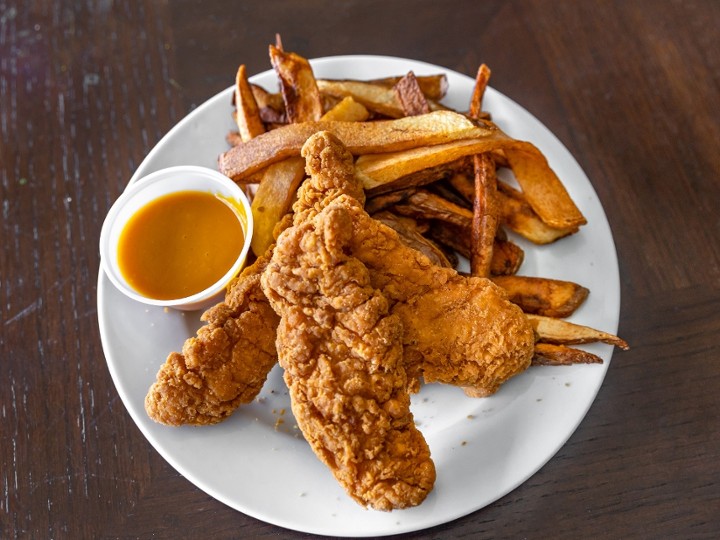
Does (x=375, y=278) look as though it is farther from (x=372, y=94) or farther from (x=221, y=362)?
(x=372, y=94)

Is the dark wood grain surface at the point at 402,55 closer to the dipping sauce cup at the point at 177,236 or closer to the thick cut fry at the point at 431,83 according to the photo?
the dipping sauce cup at the point at 177,236

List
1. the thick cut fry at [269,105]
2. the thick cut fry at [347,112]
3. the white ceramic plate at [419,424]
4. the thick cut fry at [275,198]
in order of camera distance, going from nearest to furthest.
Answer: the white ceramic plate at [419,424] → the thick cut fry at [275,198] → the thick cut fry at [347,112] → the thick cut fry at [269,105]

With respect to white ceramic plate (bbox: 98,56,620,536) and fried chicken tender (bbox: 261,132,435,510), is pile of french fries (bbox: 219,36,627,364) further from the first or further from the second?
fried chicken tender (bbox: 261,132,435,510)

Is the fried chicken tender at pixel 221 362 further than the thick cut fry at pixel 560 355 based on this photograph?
No

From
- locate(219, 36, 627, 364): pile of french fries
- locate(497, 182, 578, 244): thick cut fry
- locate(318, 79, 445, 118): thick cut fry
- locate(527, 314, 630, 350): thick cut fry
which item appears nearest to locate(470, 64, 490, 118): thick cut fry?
locate(219, 36, 627, 364): pile of french fries

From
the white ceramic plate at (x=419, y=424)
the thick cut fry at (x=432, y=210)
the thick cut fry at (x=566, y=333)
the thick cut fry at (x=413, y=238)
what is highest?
the thick cut fry at (x=432, y=210)

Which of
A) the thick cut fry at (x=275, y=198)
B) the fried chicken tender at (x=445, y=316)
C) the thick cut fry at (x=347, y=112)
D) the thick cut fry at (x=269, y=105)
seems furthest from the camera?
the thick cut fry at (x=269, y=105)

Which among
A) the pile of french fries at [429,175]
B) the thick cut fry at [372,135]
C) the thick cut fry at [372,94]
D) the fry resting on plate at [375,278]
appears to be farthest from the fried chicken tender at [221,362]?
the thick cut fry at [372,94]

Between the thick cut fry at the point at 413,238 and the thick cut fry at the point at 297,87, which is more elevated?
the thick cut fry at the point at 297,87
